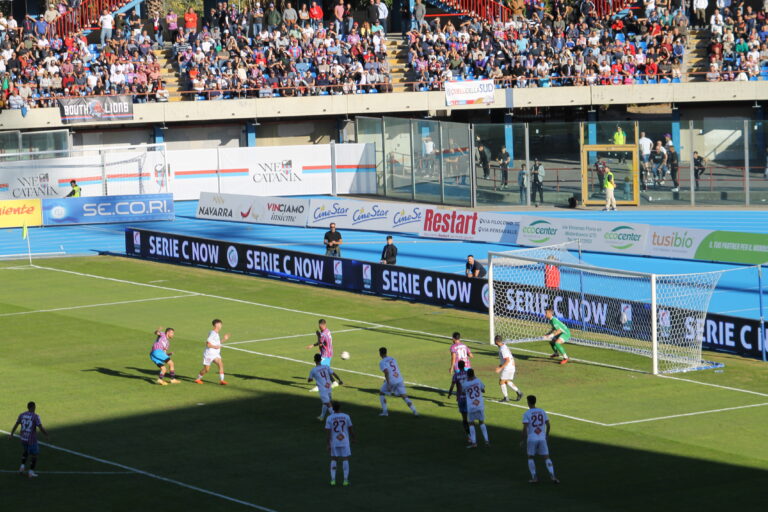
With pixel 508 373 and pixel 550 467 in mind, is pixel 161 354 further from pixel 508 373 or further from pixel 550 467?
pixel 550 467

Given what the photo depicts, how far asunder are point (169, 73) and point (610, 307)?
3692cm

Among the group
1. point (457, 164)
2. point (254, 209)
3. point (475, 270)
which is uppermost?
point (457, 164)

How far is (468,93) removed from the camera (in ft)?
190

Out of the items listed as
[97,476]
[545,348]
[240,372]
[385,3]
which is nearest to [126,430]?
[97,476]

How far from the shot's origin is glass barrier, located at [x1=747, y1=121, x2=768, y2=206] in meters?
48.3

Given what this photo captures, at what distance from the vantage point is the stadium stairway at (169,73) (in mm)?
58906

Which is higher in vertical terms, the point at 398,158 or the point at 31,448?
the point at 398,158

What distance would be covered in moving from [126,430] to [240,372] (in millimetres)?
5055

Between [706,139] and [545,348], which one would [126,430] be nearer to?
[545,348]

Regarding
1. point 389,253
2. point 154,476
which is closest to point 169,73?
point 389,253

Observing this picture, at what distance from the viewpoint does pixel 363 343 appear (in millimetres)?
29719

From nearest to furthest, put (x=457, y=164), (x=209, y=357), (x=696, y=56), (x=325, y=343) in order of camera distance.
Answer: (x=325, y=343) < (x=209, y=357) < (x=457, y=164) < (x=696, y=56)

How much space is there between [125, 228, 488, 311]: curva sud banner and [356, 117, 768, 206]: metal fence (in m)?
13.7

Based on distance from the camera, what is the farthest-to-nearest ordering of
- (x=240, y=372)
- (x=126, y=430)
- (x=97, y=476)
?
(x=240, y=372) < (x=126, y=430) < (x=97, y=476)
